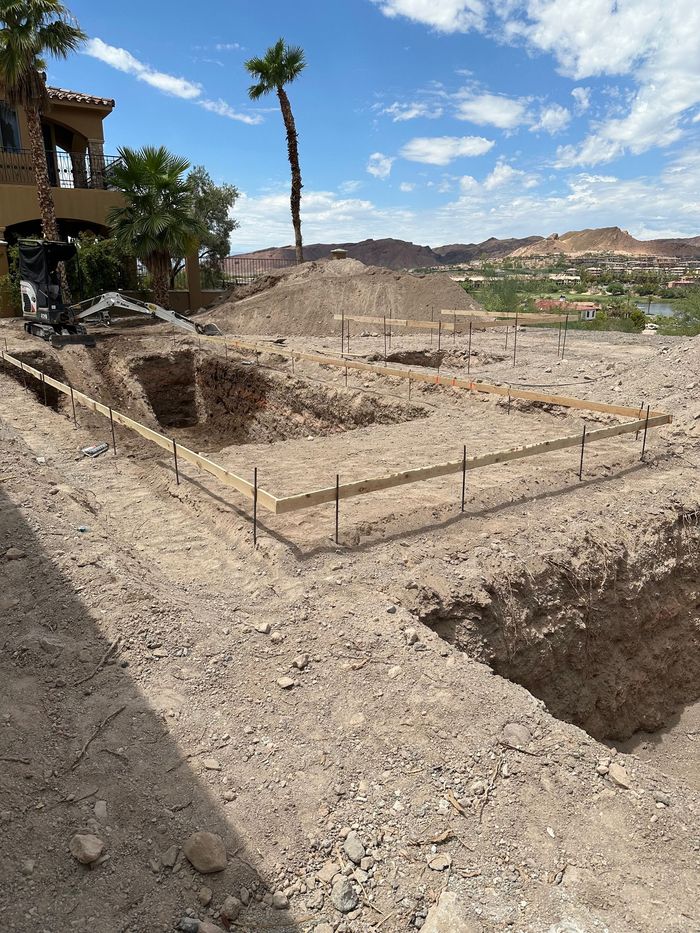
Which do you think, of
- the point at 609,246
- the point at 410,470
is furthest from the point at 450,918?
the point at 609,246

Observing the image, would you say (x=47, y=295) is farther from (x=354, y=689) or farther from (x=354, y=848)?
(x=354, y=848)

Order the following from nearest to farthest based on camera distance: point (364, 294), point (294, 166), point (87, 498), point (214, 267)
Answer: point (87, 498)
point (364, 294)
point (294, 166)
point (214, 267)

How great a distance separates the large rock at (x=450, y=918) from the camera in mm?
2910

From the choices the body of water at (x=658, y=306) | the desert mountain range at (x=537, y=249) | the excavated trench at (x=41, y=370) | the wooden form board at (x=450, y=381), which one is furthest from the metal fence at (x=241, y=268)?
the desert mountain range at (x=537, y=249)

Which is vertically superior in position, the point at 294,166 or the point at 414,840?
the point at 294,166

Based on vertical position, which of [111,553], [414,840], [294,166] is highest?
[294,166]

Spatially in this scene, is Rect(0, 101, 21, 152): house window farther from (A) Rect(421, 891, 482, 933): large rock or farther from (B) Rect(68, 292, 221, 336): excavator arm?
(A) Rect(421, 891, 482, 933): large rock

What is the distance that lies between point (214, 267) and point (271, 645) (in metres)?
33.9

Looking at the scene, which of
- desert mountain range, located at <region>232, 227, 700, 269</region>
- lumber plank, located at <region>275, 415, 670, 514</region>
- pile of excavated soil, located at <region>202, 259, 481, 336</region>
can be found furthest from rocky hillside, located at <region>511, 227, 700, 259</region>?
lumber plank, located at <region>275, 415, 670, 514</region>

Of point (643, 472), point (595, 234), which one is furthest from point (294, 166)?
point (595, 234)

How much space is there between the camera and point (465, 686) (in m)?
4.47

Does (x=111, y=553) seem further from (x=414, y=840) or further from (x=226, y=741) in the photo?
(x=414, y=840)

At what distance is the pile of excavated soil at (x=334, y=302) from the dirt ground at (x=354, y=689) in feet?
48.3

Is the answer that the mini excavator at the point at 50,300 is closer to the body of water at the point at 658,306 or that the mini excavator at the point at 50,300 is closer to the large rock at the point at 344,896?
the large rock at the point at 344,896
